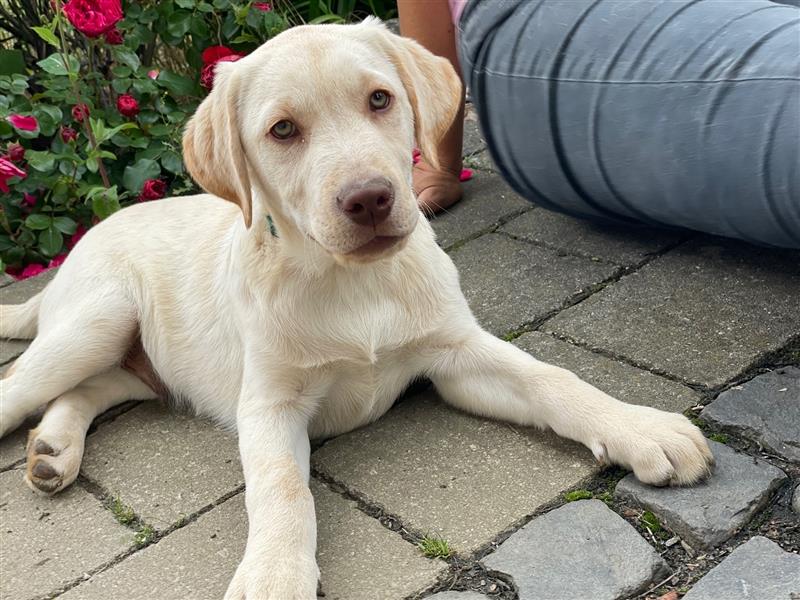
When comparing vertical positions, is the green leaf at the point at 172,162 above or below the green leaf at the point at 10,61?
below

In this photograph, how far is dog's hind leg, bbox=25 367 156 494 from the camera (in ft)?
9.39

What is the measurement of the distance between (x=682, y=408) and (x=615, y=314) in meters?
0.64

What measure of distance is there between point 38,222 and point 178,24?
1.26 m

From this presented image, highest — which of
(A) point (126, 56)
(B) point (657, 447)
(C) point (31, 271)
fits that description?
(A) point (126, 56)

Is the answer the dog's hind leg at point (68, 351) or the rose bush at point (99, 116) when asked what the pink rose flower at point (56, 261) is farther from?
the dog's hind leg at point (68, 351)

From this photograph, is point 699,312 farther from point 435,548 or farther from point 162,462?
point 162,462

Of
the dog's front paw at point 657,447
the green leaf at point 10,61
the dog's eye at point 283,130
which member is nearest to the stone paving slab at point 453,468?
the dog's front paw at point 657,447

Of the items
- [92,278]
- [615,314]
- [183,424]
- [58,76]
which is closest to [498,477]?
[615,314]

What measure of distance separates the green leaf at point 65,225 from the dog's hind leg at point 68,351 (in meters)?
1.34

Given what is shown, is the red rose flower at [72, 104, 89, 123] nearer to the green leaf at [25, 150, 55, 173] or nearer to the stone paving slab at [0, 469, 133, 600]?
the green leaf at [25, 150, 55, 173]

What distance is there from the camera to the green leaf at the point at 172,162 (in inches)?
190

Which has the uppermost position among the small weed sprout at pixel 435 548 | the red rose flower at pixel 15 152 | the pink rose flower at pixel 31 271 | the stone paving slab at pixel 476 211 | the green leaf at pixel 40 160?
the red rose flower at pixel 15 152

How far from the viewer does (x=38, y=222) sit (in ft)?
15.4

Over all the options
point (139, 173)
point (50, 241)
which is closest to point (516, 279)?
point (139, 173)
